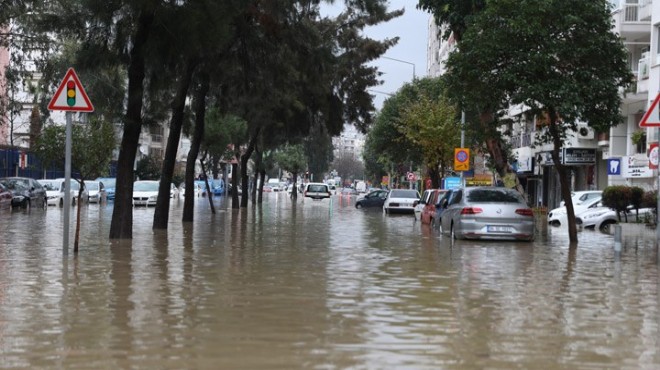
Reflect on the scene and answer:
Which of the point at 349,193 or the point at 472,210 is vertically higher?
the point at 472,210

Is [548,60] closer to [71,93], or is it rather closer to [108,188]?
[71,93]

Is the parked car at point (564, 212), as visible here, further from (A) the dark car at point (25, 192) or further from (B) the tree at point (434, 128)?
(A) the dark car at point (25, 192)

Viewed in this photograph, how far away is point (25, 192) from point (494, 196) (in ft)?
87.2

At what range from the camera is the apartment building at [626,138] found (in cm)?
3584

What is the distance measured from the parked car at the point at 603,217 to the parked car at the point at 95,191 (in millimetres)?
29246

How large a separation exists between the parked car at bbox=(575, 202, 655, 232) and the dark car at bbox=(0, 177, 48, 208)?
24135 mm

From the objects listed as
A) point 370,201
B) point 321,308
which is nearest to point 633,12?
point 370,201

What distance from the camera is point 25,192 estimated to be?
4391 centimetres

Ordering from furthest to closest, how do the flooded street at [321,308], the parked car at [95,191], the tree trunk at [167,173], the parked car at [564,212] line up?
the parked car at [95,191], the parked car at [564,212], the tree trunk at [167,173], the flooded street at [321,308]

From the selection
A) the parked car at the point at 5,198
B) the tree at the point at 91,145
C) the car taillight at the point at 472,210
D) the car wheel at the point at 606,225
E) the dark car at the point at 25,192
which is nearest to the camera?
the car taillight at the point at 472,210

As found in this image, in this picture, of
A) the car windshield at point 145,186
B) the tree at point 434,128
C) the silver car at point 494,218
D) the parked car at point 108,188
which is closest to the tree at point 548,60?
the silver car at point 494,218

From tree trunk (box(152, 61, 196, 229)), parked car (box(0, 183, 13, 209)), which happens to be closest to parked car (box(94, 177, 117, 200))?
parked car (box(0, 183, 13, 209))

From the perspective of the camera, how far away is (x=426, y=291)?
12.9m

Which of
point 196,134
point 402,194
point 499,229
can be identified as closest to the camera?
point 499,229
